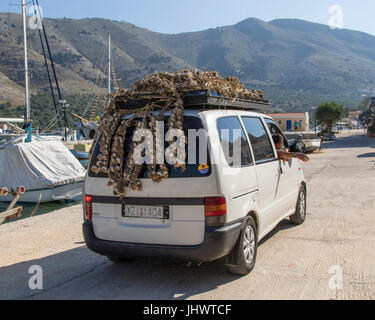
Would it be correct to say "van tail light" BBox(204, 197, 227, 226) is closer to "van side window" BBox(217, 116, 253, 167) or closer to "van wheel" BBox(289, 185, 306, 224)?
"van side window" BBox(217, 116, 253, 167)

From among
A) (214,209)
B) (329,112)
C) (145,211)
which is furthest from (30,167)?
(329,112)

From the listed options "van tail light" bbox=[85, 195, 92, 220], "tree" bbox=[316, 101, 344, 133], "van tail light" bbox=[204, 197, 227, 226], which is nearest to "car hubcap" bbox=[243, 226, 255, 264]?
"van tail light" bbox=[204, 197, 227, 226]

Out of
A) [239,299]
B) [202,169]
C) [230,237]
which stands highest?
[202,169]

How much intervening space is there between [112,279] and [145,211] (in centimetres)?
106

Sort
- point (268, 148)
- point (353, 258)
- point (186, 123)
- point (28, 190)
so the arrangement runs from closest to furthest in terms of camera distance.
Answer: point (186, 123)
point (353, 258)
point (268, 148)
point (28, 190)

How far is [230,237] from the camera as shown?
13.3 feet

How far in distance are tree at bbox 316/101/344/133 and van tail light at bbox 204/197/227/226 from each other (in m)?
61.7

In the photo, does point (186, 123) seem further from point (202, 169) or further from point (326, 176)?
point (326, 176)

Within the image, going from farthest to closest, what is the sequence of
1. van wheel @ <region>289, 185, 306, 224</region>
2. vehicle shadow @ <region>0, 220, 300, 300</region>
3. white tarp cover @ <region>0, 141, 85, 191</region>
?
white tarp cover @ <region>0, 141, 85, 191</region> → van wheel @ <region>289, 185, 306, 224</region> → vehicle shadow @ <region>0, 220, 300, 300</region>

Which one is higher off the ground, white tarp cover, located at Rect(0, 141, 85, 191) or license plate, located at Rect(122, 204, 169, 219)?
license plate, located at Rect(122, 204, 169, 219)

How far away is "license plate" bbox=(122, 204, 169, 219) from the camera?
4.08m
